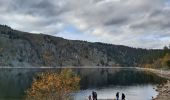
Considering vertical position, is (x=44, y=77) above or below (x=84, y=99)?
above

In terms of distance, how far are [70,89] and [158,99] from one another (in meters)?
29.5

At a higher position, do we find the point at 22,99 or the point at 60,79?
the point at 60,79

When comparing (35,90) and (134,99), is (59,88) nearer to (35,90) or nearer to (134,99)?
(35,90)

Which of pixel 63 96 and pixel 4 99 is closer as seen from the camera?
pixel 63 96

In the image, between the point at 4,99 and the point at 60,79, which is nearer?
the point at 60,79

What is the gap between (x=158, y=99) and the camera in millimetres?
94438

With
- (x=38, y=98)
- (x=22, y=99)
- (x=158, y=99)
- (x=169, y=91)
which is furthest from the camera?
(x=169, y=91)

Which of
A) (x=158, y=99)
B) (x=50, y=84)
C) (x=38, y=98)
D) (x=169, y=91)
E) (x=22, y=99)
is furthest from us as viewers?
(x=169, y=91)

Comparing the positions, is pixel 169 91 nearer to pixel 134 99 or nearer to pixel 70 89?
pixel 134 99

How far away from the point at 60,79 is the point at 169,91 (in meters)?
48.0

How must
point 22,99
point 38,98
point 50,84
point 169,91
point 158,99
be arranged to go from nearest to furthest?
point 50,84
point 38,98
point 158,99
point 22,99
point 169,91

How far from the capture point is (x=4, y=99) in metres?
100

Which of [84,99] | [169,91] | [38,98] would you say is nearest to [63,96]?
[38,98]

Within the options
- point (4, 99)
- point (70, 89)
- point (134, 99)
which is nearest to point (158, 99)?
point (134, 99)
